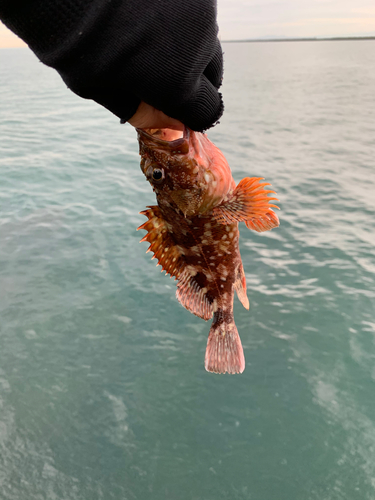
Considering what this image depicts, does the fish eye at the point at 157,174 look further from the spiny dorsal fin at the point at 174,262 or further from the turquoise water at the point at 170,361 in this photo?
the turquoise water at the point at 170,361

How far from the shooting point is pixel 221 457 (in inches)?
406

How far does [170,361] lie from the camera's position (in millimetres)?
12422

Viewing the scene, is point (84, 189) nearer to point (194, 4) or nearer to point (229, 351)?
point (229, 351)

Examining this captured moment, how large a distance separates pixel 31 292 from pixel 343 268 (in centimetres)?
1092

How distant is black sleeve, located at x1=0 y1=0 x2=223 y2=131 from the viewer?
183cm

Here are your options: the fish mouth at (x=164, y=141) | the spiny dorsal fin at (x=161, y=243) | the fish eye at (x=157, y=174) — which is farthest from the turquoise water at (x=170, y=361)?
the fish mouth at (x=164, y=141)

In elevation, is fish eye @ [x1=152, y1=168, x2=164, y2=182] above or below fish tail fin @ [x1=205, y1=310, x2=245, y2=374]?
above

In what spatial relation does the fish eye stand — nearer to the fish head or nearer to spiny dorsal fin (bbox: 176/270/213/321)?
the fish head

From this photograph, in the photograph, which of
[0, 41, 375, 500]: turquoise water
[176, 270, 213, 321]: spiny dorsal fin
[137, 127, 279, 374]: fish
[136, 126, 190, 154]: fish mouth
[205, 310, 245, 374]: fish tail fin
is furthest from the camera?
[0, 41, 375, 500]: turquoise water

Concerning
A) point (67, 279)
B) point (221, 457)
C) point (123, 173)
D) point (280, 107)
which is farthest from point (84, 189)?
point (280, 107)

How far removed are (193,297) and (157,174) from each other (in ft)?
4.68

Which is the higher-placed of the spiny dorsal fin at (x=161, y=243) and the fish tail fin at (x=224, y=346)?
the spiny dorsal fin at (x=161, y=243)

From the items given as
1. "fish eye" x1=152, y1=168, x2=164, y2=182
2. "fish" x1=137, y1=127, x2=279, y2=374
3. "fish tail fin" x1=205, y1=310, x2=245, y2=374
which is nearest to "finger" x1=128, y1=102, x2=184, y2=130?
"fish" x1=137, y1=127, x2=279, y2=374

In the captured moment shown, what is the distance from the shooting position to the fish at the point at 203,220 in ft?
10.4
